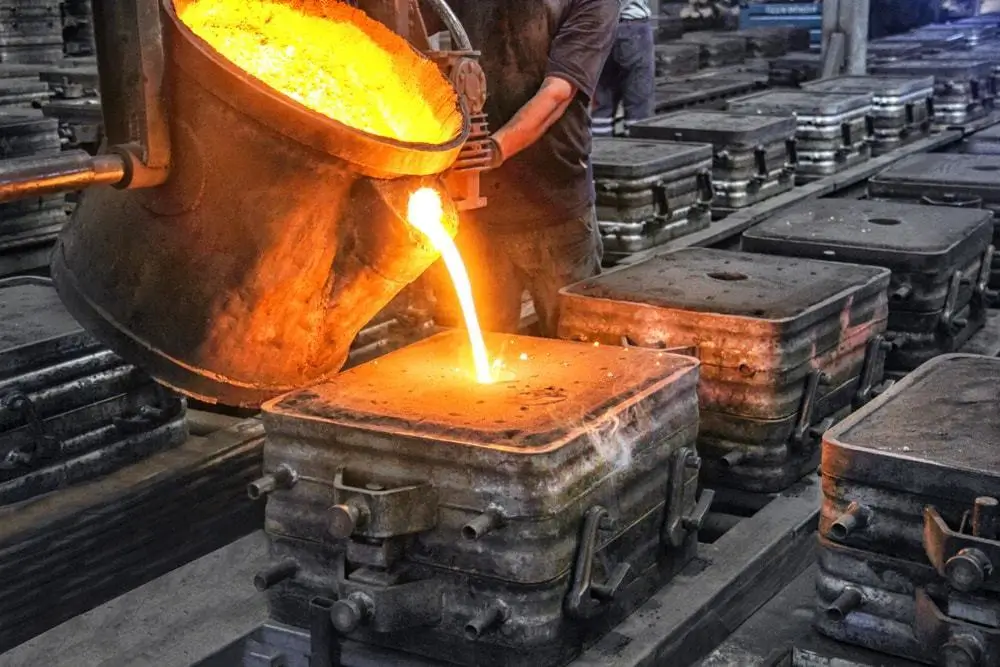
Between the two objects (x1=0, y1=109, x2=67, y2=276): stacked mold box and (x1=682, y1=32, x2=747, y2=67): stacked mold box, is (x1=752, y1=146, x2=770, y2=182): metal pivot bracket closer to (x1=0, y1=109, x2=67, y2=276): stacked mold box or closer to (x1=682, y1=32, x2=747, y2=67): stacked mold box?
(x1=0, y1=109, x2=67, y2=276): stacked mold box

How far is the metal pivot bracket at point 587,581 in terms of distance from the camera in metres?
1.84

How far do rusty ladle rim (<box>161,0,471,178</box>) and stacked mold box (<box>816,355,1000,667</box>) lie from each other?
78 cm

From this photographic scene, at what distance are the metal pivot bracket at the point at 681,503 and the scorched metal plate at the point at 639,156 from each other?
209cm

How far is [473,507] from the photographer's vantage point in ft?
5.90

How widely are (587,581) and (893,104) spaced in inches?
182

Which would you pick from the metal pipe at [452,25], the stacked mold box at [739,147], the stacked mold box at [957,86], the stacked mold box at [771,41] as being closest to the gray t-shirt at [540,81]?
the metal pipe at [452,25]

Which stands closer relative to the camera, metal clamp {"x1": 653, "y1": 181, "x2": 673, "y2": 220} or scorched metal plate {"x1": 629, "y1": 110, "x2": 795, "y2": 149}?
metal clamp {"x1": 653, "y1": 181, "x2": 673, "y2": 220}

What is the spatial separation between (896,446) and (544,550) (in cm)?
54

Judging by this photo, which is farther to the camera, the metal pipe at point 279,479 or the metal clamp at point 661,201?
the metal clamp at point 661,201

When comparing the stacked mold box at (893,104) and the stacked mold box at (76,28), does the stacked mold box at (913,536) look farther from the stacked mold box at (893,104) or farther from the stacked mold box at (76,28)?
the stacked mold box at (76,28)

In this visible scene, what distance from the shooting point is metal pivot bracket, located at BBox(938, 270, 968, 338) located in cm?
308

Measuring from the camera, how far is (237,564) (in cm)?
232

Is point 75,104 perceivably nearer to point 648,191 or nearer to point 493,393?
point 648,191

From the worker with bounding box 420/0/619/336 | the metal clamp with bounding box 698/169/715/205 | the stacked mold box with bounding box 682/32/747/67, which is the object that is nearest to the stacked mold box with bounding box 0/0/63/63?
the metal clamp with bounding box 698/169/715/205
